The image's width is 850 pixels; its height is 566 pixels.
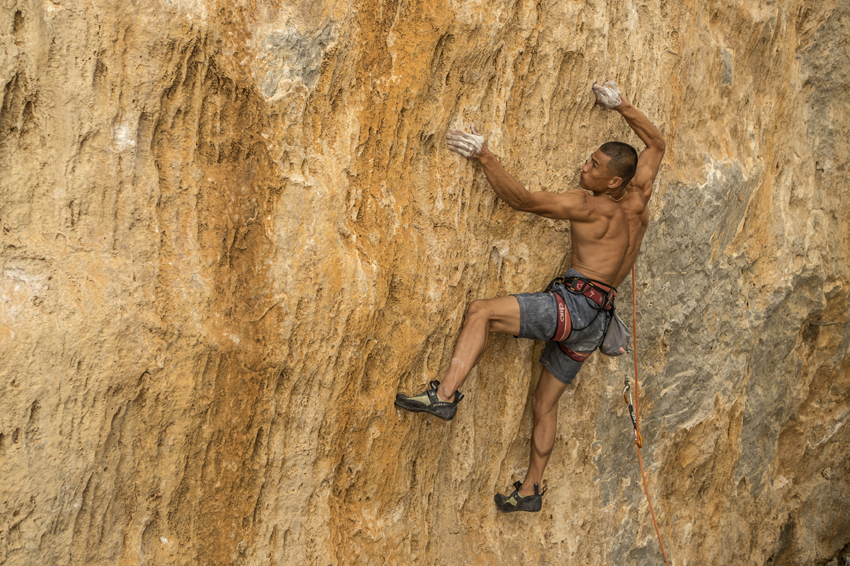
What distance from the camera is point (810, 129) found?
6.64 metres

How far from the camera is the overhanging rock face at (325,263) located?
339 cm

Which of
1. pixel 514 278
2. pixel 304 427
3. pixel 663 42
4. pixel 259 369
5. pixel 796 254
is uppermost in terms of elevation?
pixel 663 42

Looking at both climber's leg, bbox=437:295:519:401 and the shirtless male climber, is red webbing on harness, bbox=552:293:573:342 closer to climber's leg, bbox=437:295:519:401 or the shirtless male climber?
the shirtless male climber

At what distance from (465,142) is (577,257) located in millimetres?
1147

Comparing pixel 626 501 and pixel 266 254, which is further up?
pixel 266 254

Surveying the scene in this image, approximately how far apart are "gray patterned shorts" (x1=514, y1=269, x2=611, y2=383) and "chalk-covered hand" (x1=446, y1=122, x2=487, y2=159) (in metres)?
0.97

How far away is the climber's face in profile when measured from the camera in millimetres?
4352

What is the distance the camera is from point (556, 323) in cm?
444

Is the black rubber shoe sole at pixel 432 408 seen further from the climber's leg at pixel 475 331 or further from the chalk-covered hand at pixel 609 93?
the chalk-covered hand at pixel 609 93

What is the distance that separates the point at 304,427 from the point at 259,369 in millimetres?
469

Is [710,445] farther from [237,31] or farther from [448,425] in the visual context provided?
[237,31]

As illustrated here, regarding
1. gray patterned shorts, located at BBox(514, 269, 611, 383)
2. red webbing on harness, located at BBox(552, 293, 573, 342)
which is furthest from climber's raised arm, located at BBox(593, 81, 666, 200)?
red webbing on harness, located at BBox(552, 293, 573, 342)

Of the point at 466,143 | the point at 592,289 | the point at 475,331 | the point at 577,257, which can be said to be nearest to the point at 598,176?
the point at 577,257

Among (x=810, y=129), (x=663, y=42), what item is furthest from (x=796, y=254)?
(x=663, y=42)
